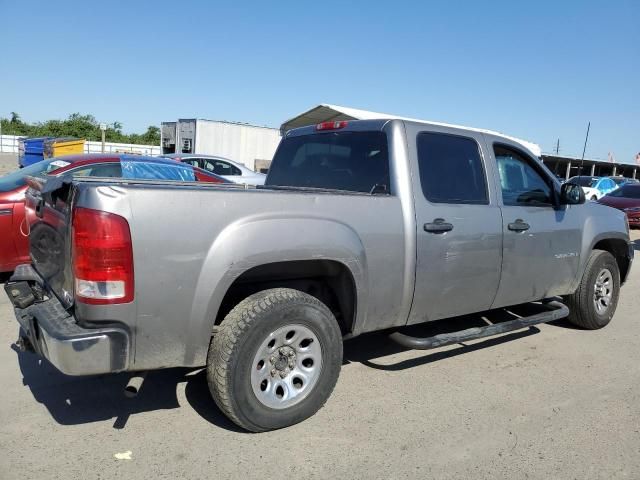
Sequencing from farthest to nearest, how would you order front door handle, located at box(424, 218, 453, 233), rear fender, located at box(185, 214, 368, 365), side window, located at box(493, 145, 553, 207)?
1. side window, located at box(493, 145, 553, 207)
2. front door handle, located at box(424, 218, 453, 233)
3. rear fender, located at box(185, 214, 368, 365)

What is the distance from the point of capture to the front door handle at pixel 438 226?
3643mm

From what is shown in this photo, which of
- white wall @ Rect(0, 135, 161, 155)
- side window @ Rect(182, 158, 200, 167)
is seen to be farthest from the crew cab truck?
white wall @ Rect(0, 135, 161, 155)

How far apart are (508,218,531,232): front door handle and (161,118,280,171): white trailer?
59.3ft

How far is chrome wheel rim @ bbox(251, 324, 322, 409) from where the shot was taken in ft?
10.1

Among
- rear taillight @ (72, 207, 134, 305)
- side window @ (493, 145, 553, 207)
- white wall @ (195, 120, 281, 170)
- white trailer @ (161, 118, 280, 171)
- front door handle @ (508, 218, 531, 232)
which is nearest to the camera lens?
rear taillight @ (72, 207, 134, 305)

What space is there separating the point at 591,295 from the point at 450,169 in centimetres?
239

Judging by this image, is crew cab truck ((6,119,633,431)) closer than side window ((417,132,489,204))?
Yes

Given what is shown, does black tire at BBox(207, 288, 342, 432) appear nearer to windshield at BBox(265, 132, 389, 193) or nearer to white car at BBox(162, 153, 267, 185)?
windshield at BBox(265, 132, 389, 193)

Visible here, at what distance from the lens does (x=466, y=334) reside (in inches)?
156

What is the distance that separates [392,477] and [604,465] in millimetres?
1222

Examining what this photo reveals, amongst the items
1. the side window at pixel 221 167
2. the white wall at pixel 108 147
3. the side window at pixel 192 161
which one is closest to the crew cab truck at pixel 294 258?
the side window at pixel 221 167

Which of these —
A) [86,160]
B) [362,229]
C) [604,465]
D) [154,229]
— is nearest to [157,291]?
[154,229]

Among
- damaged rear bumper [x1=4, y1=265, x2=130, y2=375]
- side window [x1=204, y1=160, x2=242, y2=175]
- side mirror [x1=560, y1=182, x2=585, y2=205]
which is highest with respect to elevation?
side mirror [x1=560, y1=182, x2=585, y2=205]

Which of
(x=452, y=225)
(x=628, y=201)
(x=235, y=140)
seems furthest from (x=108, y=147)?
(x=452, y=225)
